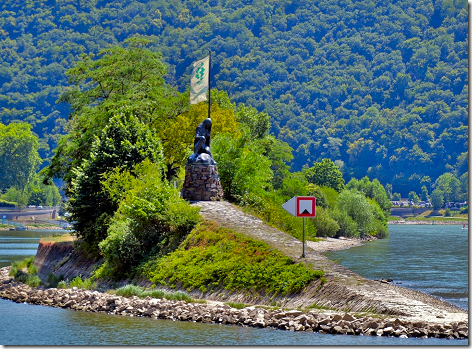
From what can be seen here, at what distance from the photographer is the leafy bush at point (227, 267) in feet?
114

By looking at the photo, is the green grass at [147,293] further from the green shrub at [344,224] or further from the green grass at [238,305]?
the green shrub at [344,224]

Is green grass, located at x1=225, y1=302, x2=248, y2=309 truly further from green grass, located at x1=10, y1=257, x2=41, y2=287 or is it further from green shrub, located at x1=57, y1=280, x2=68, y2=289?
green grass, located at x1=10, y1=257, x2=41, y2=287

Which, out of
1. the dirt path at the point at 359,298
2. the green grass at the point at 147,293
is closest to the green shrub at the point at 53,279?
the green grass at the point at 147,293

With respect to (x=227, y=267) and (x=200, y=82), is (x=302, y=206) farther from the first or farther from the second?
(x=200, y=82)

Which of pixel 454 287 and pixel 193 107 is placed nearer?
pixel 454 287

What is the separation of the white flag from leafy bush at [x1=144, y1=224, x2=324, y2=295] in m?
9.84

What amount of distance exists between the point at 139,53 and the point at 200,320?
3308cm

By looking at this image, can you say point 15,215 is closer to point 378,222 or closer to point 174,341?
point 378,222

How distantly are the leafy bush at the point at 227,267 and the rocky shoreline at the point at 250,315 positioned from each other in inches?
63.9

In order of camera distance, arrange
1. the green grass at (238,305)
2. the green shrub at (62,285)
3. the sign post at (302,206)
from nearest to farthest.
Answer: the green grass at (238,305)
the sign post at (302,206)
the green shrub at (62,285)

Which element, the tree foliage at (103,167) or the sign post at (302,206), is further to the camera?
the tree foliage at (103,167)

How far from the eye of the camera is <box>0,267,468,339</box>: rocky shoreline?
28734 mm

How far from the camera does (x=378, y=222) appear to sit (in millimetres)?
139250

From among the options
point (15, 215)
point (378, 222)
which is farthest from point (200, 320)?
point (15, 215)
